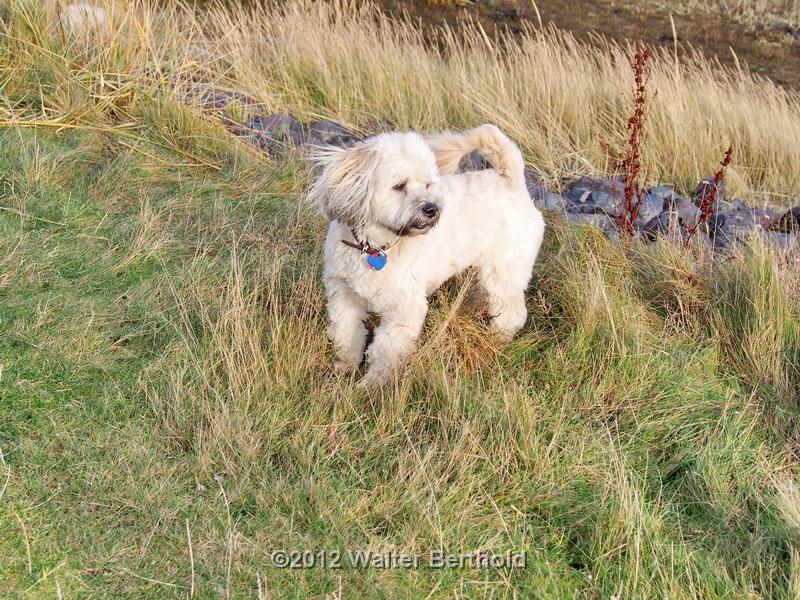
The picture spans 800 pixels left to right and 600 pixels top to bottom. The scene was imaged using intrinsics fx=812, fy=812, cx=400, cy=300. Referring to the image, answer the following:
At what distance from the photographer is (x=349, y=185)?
3.58 m

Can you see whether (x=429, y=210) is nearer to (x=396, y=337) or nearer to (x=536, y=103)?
(x=396, y=337)

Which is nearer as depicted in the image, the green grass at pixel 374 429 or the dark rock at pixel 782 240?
the green grass at pixel 374 429

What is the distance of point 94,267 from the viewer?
4.52 meters

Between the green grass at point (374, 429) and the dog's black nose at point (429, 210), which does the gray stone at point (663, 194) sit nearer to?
the green grass at point (374, 429)

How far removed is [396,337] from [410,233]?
1.72ft

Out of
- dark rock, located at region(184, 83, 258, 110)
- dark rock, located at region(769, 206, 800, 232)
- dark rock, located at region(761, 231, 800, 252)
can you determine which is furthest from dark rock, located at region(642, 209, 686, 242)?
Result: dark rock, located at region(184, 83, 258, 110)

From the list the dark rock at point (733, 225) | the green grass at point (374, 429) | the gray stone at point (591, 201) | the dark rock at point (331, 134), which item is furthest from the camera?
the dark rock at point (331, 134)

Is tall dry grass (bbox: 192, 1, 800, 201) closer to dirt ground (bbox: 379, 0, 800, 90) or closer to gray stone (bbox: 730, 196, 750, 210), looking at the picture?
gray stone (bbox: 730, 196, 750, 210)

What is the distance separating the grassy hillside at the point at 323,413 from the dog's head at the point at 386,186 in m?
0.62

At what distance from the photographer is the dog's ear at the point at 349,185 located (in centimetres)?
356

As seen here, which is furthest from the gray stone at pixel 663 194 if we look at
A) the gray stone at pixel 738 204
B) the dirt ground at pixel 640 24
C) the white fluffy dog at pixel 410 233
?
the dirt ground at pixel 640 24

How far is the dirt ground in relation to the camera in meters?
13.0

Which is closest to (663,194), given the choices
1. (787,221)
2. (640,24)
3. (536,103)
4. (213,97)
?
(787,221)

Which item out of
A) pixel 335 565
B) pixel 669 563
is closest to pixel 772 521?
pixel 669 563
